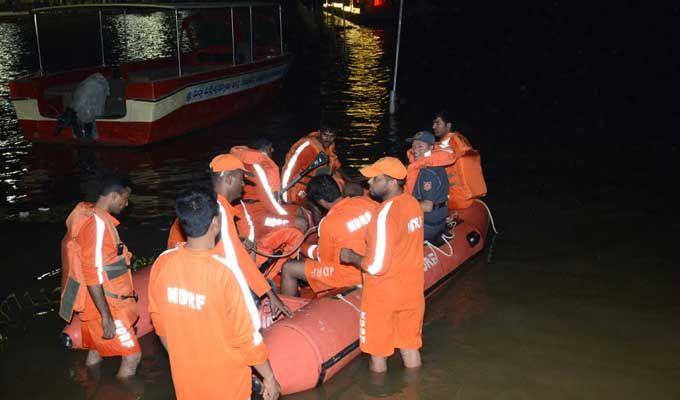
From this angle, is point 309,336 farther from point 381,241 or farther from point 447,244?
point 447,244

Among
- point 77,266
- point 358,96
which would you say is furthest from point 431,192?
point 358,96

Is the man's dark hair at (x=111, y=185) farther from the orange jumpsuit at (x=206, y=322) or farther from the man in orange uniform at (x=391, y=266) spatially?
the man in orange uniform at (x=391, y=266)

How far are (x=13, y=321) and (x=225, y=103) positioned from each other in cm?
1054

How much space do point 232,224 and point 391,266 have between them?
4.08 feet

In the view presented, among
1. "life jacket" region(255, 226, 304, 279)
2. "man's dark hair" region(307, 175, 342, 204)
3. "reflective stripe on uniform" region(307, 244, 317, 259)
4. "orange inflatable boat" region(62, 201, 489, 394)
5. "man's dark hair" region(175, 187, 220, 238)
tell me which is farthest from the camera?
"life jacket" region(255, 226, 304, 279)

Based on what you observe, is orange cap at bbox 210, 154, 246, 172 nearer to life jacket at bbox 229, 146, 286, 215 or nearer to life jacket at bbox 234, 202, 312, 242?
life jacket at bbox 234, 202, 312, 242

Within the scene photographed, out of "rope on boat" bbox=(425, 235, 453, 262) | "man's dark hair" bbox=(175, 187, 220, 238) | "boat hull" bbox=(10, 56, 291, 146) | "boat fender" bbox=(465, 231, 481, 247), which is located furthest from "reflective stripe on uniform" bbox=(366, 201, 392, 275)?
A: "boat hull" bbox=(10, 56, 291, 146)

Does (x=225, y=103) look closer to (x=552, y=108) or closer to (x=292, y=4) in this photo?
(x=552, y=108)

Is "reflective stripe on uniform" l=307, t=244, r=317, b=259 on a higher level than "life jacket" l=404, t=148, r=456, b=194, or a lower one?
lower

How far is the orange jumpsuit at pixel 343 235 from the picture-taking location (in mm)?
5914

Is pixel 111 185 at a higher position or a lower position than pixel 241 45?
higher

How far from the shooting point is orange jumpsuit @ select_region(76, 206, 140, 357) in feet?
16.1

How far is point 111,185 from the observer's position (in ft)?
16.5

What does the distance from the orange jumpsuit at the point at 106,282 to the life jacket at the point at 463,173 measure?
4.11 metres
